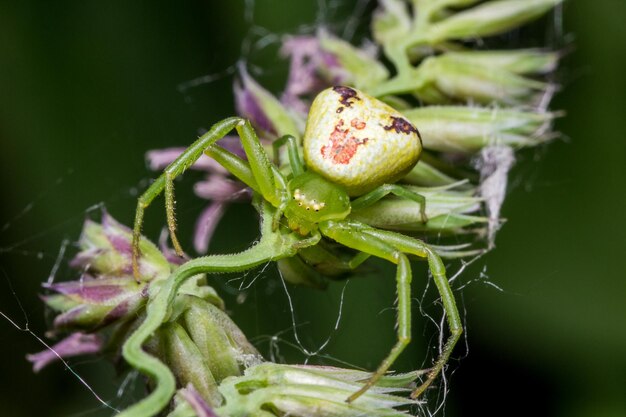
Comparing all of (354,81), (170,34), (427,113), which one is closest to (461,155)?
(427,113)

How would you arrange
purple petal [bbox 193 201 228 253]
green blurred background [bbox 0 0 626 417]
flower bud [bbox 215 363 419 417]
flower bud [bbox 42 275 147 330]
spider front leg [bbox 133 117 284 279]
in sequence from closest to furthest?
flower bud [bbox 215 363 419 417], flower bud [bbox 42 275 147 330], spider front leg [bbox 133 117 284 279], purple petal [bbox 193 201 228 253], green blurred background [bbox 0 0 626 417]

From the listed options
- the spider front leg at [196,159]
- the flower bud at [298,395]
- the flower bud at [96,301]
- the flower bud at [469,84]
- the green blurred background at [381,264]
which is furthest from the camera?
the green blurred background at [381,264]

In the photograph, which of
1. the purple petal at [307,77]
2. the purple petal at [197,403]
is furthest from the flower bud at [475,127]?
the purple petal at [197,403]

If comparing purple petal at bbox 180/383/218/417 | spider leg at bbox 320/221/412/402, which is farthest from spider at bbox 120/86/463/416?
purple petal at bbox 180/383/218/417

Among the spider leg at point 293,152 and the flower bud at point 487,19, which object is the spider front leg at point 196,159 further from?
the flower bud at point 487,19

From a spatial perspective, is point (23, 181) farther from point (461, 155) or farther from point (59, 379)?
point (461, 155)

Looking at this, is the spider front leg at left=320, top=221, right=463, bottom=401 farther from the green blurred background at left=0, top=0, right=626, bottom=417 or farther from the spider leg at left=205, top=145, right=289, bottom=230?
the green blurred background at left=0, top=0, right=626, bottom=417

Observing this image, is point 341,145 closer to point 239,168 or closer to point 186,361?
point 239,168

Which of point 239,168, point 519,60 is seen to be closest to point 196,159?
point 239,168
